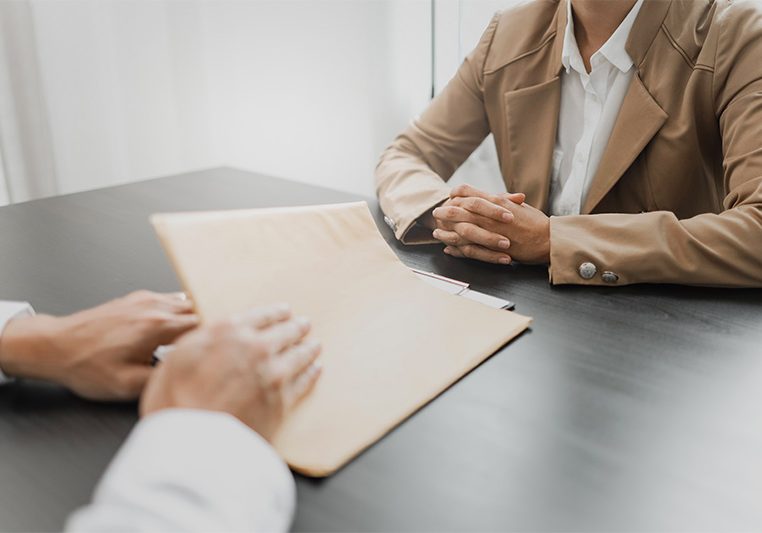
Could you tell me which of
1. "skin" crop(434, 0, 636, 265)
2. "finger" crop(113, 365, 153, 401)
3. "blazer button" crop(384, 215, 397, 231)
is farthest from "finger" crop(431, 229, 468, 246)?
"finger" crop(113, 365, 153, 401)

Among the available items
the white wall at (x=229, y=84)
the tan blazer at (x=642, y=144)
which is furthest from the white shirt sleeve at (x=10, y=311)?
the white wall at (x=229, y=84)

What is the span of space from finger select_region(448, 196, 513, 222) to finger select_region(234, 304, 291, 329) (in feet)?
1.56

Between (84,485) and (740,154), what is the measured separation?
111 cm

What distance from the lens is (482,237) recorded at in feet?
3.15

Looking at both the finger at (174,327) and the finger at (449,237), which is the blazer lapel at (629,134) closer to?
the finger at (449,237)

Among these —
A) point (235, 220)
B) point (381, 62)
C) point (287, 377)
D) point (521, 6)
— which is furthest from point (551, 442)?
point (381, 62)

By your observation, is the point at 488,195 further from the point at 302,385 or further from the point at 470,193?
the point at 302,385

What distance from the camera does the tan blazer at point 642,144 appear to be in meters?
0.88

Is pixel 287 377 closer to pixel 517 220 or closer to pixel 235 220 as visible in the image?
pixel 235 220

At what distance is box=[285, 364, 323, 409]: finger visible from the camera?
560 mm

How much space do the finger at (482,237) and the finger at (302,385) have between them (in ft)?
1.47

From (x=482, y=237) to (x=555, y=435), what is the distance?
0.46 meters

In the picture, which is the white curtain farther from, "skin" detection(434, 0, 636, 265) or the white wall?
"skin" detection(434, 0, 636, 265)

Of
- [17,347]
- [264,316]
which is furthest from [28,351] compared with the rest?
[264,316]
